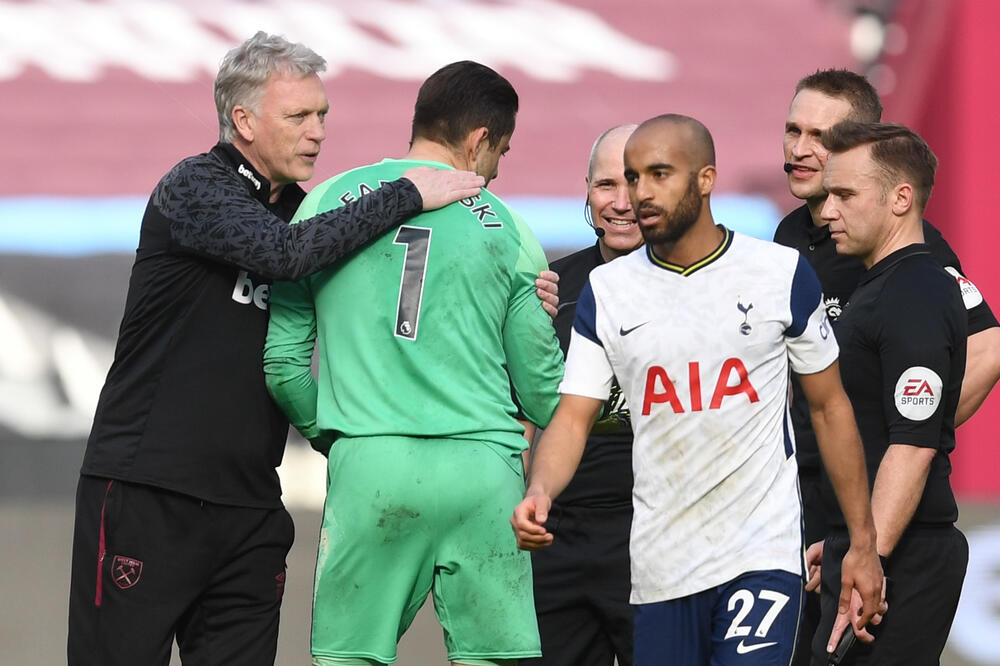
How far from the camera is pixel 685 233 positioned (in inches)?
141

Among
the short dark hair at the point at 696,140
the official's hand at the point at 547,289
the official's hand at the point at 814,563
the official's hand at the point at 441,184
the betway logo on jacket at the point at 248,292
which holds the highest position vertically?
the short dark hair at the point at 696,140

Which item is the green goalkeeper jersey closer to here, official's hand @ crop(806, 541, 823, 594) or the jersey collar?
the jersey collar

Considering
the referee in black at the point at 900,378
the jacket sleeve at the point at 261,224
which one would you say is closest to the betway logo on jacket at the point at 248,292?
the jacket sleeve at the point at 261,224

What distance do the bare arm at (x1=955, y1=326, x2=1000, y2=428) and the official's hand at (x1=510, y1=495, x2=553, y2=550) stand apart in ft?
5.58

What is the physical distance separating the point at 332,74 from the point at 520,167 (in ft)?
4.87

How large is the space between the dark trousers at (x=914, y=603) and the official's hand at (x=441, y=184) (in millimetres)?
1414

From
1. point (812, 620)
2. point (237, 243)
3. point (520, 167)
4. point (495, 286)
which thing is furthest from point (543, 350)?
point (520, 167)

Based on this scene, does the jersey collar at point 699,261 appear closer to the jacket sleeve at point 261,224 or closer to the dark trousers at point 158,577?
the jacket sleeve at point 261,224

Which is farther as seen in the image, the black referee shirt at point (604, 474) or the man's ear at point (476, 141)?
the black referee shirt at point (604, 474)

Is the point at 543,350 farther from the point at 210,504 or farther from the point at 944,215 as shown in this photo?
the point at 944,215

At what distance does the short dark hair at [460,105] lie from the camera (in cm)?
393

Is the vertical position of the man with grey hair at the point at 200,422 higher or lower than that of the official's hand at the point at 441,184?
lower

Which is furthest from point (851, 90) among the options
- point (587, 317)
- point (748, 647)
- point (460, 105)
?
point (748, 647)

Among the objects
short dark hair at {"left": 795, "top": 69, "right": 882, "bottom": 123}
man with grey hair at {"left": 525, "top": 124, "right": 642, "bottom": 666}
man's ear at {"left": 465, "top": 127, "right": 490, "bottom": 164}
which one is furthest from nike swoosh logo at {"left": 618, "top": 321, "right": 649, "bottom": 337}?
short dark hair at {"left": 795, "top": 69, "right": 882, "bottom": 123}
